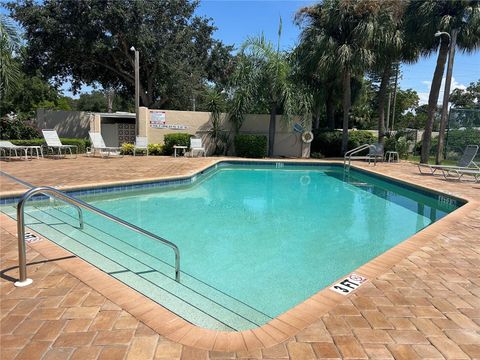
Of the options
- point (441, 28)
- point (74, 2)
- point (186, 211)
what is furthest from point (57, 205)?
point (441, 28)

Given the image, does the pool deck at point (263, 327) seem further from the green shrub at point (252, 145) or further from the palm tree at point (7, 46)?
the green shrub at point (252, 145)

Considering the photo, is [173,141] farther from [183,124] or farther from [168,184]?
[168,184]

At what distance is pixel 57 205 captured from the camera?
22.8 feet

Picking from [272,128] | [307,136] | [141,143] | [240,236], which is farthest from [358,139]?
[240,236]

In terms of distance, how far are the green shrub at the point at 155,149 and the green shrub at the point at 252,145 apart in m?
3.54

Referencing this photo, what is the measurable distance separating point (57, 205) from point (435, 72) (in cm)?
1487

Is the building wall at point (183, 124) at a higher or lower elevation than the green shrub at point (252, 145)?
higher

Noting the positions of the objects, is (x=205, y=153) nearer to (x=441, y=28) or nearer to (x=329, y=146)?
(x=329, y=146)

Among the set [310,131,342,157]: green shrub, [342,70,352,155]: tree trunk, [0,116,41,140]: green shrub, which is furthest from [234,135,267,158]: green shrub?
[0,116,41,140]: green shrub

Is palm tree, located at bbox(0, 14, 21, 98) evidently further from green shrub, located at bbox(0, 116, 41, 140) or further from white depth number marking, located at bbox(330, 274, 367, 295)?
white depth number marking, located at bbox(330, 274, 367, 295)

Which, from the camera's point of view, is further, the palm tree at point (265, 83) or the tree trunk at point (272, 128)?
the tree trunk at point (272, 128)

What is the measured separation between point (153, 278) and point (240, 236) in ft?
6.86

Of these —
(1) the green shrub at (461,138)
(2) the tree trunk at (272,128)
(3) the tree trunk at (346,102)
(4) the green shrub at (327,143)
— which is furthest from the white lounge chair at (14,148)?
(1) the green shrub at (461,138)

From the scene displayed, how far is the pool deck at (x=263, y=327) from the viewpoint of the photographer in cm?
231
